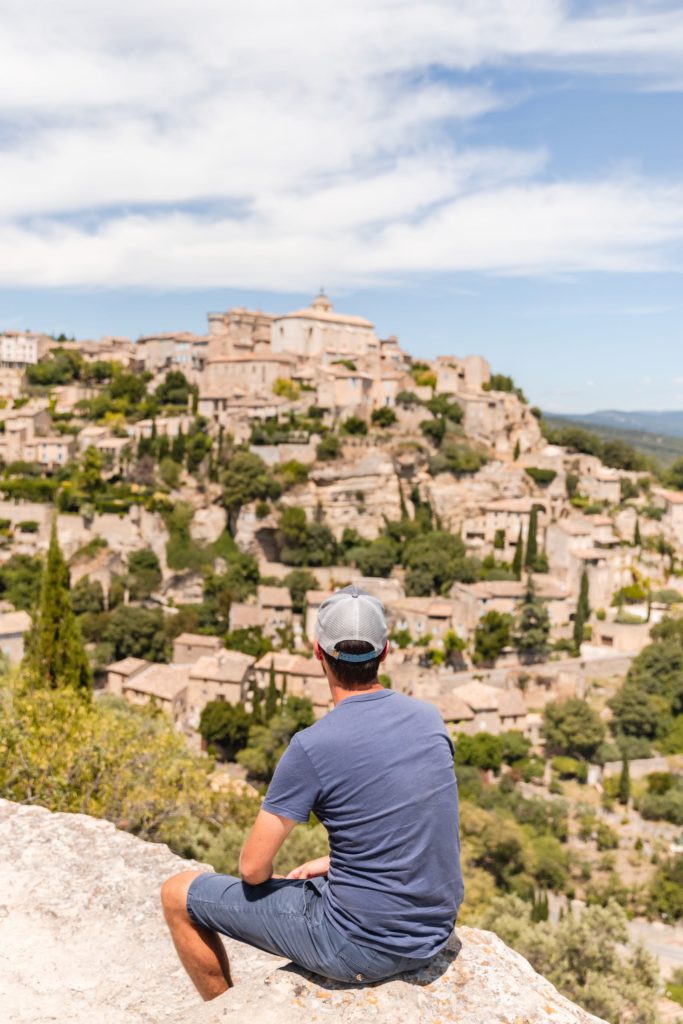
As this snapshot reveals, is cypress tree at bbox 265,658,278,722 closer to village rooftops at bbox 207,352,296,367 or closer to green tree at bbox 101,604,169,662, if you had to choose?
green tree at bbox 101,604,169,662

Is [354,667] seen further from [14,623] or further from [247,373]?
[247,373]

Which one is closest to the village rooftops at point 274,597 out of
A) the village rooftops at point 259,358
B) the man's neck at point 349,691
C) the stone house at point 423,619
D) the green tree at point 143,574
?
the stone house at point 423,619

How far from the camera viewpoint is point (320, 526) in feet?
155

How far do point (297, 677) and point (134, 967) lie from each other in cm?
3174

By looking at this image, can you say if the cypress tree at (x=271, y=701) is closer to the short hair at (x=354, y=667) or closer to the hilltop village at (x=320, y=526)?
the hilltop village at (x=320, y=526)

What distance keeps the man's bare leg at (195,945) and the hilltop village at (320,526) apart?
101 ft

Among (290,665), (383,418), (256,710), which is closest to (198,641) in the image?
(290,665)

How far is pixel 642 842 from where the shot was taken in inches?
1209

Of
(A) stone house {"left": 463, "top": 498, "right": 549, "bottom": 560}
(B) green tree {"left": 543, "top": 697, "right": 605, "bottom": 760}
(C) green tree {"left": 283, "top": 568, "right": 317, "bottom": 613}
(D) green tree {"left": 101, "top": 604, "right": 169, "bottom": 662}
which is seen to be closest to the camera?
(B) green tree {"left": 543, "top": 697, "right": 605, "bottom": 760}

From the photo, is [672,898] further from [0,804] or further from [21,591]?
[21,591]

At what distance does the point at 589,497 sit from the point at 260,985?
56.8 metres

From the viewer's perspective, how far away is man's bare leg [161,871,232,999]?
3850 millimetres

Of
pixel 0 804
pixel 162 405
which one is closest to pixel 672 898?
pixel 0 804

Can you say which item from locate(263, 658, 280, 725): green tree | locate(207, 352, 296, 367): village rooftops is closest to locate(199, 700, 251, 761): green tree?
locate(263, 658, 280, 725): green tree
